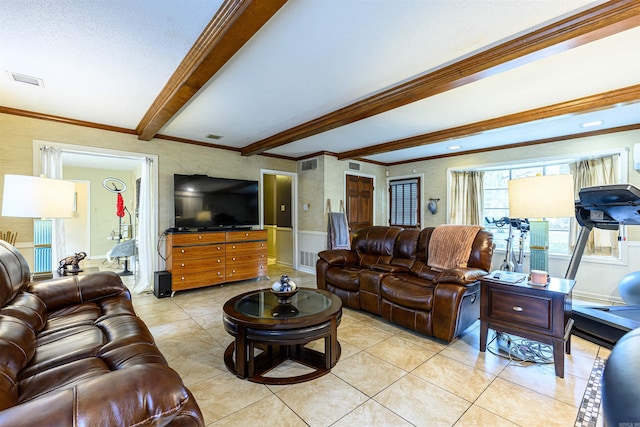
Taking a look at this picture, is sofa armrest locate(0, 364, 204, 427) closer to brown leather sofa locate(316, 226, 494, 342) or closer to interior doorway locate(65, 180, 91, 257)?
brown leather sofa locate(316, 226, 494, 342)

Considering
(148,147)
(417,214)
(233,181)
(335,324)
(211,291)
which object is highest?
(148,147)

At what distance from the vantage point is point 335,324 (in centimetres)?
218

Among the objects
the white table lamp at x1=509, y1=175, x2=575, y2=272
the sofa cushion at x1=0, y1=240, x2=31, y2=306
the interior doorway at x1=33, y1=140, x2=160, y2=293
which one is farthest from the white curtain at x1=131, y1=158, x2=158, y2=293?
the white table lamp at x1=509, y1=175, x2=575, y2=272

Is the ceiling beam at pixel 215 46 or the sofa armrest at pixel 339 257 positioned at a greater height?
the ceiling beam at pixel 215 46

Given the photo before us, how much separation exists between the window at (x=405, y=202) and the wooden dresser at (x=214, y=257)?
337 cm

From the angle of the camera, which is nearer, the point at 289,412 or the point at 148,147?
the point at 289,412

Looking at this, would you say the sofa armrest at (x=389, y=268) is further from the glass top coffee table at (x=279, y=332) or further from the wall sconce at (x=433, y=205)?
the wall sconce at (x=433, y=205)

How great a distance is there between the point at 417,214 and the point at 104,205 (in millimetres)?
8025

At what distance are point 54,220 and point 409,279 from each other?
4535 millimetres

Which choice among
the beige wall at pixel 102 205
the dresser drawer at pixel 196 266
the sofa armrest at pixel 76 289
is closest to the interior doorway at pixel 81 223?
the beige wall at pixel 102 205

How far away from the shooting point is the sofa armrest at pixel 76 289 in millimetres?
2016

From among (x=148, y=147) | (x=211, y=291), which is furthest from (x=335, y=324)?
(x=148, y=147)

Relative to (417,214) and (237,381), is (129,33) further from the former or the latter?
(417,214)

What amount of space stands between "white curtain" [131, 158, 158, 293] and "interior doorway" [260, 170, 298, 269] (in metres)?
1.98
